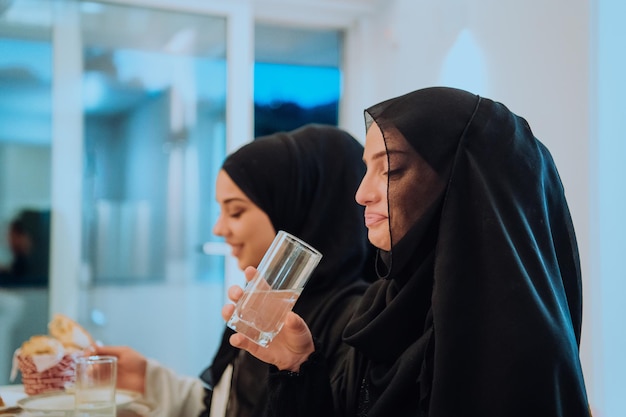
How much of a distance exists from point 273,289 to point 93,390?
1.47 feet

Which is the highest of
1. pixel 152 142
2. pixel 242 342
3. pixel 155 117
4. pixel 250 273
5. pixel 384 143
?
pixel 155 117

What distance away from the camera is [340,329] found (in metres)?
1.44

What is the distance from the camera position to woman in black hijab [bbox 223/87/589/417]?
930mm

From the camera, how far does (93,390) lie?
130cm

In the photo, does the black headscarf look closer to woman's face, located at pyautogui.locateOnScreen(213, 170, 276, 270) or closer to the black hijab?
woman's face, located at pyautogui.locateOnScreen(213, 170, 276, 270)

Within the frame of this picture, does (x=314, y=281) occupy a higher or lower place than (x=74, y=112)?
lower

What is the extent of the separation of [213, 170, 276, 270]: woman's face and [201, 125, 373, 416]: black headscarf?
16 mm

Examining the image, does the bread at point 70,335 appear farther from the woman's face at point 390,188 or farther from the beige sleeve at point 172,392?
the woman's face at point 390,188

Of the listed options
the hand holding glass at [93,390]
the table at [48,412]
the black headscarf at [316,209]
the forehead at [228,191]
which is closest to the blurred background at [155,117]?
the black headscarf at [316,209]

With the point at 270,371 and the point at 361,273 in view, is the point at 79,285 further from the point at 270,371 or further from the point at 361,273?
the point at 270,371

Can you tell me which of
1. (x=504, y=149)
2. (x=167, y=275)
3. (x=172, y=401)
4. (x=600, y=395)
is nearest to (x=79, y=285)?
(x=167, y=275)

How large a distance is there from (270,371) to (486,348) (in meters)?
0.42

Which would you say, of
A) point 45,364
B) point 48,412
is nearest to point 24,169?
point 45,364

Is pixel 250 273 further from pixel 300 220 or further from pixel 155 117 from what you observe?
pixel 155 117
